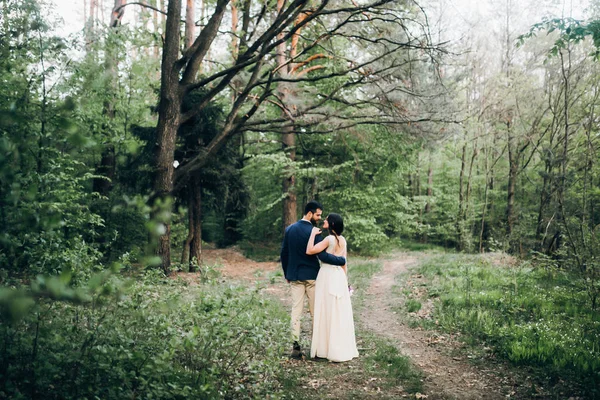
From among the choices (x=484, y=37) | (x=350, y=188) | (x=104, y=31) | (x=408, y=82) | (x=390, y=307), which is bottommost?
(x=390, y=307)

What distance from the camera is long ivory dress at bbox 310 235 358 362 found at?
6285mm

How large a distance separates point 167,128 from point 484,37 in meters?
20.2

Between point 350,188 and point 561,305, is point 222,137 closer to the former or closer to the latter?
point 561,305

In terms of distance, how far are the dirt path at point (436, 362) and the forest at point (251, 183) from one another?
12.1 inches

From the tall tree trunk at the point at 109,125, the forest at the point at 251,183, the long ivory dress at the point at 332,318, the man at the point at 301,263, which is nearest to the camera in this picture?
the forest at the point at 251,183

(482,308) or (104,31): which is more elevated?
(104,31)

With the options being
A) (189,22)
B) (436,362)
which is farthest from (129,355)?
(189,22)

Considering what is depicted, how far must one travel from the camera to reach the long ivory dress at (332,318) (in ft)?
20.6

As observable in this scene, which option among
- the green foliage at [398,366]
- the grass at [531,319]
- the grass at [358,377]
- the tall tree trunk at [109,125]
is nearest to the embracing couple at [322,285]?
the grass at [358,377]

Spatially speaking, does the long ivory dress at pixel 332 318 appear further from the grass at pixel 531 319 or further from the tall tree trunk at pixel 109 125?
the tall tree trunk at pixel 109 125

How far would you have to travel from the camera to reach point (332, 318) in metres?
6.30

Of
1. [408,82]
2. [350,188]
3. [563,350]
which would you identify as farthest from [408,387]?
[350,188]

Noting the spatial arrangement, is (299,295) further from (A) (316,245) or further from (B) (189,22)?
(B) (189,22)

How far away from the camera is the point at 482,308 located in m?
8.49
